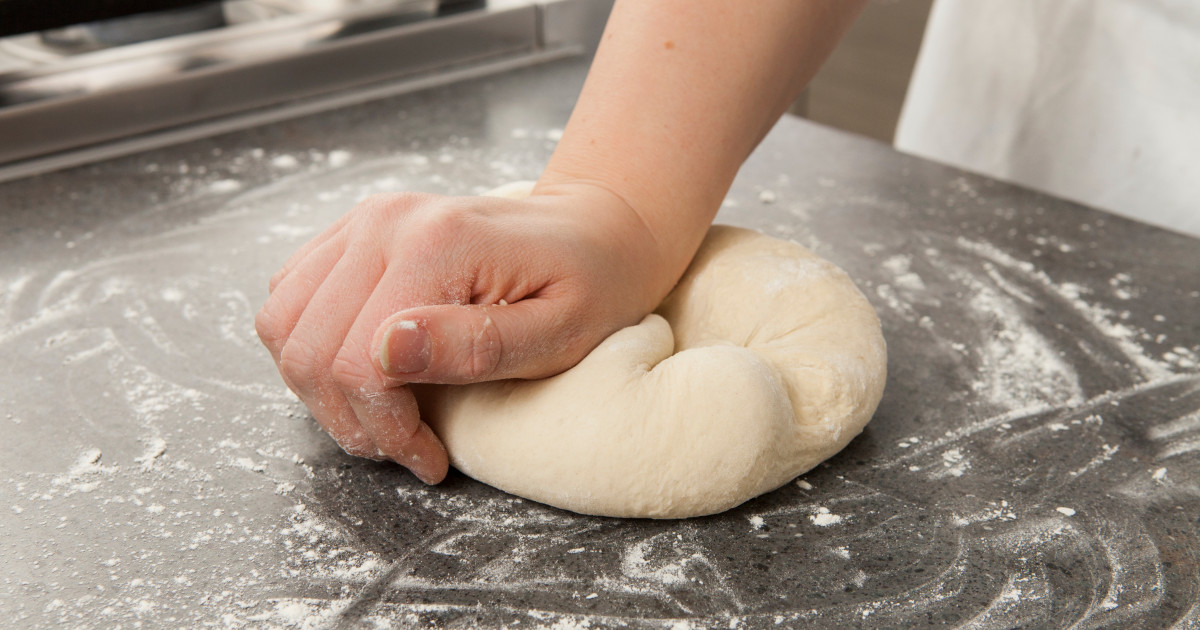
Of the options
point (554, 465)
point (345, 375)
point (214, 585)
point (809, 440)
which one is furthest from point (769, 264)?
point (214, 585)

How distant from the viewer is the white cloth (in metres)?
1.65

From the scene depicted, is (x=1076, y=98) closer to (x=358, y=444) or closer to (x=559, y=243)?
(x=559, y=243)

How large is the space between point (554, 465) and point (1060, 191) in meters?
1.44

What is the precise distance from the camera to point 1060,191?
74.0 inches

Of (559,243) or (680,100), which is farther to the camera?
(680,100)

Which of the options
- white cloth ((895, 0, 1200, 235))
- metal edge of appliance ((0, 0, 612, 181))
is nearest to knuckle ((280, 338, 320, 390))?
metal edge of appliance ((0, 0, 612, 181))

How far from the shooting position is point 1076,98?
1791mm

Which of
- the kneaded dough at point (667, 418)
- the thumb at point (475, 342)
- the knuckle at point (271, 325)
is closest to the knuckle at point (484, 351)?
the thumb at point (475, 342)

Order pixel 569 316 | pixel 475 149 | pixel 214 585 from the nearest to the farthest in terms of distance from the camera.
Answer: pixel 214 585, pixel 569 316, pixel 475 149

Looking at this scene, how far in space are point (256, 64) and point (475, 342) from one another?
133cm

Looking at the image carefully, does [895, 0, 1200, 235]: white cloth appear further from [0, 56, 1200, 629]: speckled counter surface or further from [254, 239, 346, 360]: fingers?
[254, 239, 346, 360]: fingers

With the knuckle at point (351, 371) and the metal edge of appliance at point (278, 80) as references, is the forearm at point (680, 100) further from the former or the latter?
the metal edge of appliance at point (278, 80)

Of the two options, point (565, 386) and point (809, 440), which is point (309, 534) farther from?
point (809, 440)

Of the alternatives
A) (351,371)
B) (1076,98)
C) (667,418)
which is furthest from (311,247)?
(1076,98)
